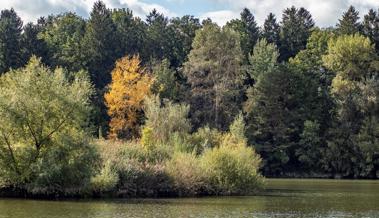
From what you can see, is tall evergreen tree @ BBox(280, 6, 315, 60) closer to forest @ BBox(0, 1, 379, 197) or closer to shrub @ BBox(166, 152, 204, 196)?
forest @ BBox(0, 1, 379, 197)

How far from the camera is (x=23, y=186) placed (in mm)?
51500

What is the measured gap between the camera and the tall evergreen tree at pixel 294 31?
130125 mm

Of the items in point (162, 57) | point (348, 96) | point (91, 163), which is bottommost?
point (91, 163)

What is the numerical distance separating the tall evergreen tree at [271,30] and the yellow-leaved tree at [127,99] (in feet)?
120

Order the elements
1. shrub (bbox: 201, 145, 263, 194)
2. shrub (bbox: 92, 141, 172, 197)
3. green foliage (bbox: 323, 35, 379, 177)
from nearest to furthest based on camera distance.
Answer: shrub (bbox: 92, 141, 172, 197) < shrub (bbox: 201, 145, 263, 194) < green foliage (bbox: 323, 35, 379, 177)

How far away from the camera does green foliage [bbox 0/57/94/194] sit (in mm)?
51500

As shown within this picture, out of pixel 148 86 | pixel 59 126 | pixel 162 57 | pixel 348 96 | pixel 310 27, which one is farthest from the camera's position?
pixel 310 27

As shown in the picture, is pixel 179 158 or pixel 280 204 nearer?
pixel 280 204

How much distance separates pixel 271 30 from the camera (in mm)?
135375

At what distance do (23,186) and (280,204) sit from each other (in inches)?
751

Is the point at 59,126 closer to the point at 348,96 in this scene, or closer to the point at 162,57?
the point at 348,96

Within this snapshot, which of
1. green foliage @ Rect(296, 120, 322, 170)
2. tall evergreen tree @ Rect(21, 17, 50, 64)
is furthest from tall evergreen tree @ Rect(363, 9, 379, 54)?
tall evergreen tree @ Rect(21, 17, 50, 64)

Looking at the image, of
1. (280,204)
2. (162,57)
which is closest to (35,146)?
(280,204)

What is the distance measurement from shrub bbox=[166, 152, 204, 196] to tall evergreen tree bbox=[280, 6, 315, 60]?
242 feet
